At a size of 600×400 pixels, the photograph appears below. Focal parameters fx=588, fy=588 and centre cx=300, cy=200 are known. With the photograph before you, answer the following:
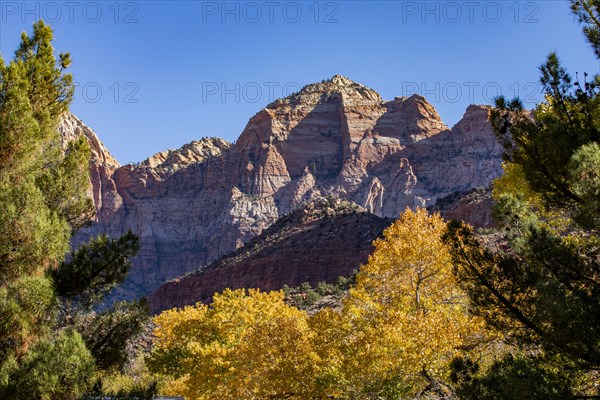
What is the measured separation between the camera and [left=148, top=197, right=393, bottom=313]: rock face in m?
86.2

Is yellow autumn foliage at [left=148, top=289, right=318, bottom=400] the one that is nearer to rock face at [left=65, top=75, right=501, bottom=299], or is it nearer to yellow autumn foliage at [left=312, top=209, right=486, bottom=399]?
yellow autumn foliage at [left=312, top=209, right=486, bottom=399]

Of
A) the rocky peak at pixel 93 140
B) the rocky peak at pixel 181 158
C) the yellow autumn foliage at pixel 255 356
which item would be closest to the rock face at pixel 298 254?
the yellow autumn foliage at pixel 255 356

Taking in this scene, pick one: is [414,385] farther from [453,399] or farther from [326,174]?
[326,174]

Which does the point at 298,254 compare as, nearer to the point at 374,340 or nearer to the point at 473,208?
the point at 473,208

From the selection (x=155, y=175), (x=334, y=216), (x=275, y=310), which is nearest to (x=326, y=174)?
(x=155, y=175)

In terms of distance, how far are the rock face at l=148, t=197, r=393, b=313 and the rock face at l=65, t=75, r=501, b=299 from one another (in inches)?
1917

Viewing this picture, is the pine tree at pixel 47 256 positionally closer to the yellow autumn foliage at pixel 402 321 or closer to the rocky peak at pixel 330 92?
the yellow autumn foliage at pixel 402 321

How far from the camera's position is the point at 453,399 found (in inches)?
582

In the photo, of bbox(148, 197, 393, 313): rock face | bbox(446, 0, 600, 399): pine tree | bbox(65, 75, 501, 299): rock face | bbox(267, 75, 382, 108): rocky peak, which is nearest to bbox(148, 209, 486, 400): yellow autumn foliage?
bbox(446, 0, 600, 399): pine tree

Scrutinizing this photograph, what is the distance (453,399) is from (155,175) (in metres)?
178

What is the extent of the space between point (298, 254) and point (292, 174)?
76912mm

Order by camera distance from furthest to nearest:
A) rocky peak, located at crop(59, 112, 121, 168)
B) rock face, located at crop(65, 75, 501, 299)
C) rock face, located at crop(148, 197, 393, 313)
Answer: rocky peak, located at crop(59, 112, 121, 168), rock face, located at crop(65, 75, 501, 299), rock face, located at crop(148, 197, 393, 313)

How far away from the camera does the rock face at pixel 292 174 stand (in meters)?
153

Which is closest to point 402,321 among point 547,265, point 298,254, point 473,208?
point 547,265
